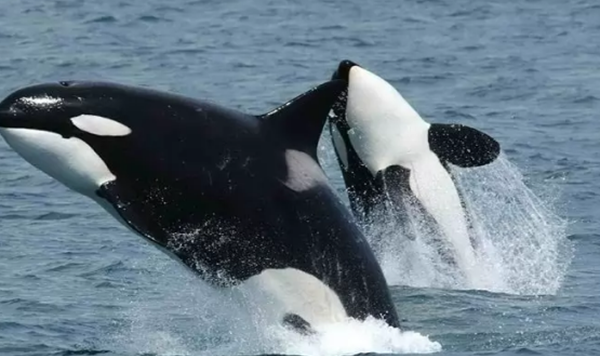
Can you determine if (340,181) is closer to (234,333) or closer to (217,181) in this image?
(234,333)

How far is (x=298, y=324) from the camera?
45.8 ft

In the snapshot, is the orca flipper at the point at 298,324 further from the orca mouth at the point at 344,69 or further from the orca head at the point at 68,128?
the orca mouth at the point at 344,69

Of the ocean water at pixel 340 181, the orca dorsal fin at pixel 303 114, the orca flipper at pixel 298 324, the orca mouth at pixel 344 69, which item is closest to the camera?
the orca dorsal fin at pixel 303 114

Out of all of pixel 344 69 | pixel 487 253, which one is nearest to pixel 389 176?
pixel 344 69

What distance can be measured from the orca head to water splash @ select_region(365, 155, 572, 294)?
16.3 feet

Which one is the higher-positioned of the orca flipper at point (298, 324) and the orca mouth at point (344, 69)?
the orca mouth at point (344, 69)

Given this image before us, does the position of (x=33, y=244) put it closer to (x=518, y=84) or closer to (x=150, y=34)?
(x=518, y=84)

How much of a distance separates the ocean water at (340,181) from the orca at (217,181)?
1.56ft

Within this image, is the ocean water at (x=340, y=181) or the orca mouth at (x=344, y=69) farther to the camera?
the orca mouth at (x=344, y=69)

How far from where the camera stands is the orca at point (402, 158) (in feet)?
58.0

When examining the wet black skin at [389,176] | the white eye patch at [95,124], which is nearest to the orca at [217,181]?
the white eye patch at [95,124]

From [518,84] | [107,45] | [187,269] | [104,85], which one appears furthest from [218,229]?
[107,45]

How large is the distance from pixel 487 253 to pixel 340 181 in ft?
14.3

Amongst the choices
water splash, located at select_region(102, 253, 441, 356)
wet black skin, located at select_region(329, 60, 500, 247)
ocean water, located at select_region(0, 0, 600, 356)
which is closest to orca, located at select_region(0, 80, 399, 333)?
water splash, located at select_region(102, 253, 441, 356)
